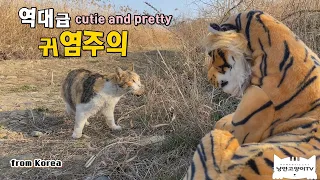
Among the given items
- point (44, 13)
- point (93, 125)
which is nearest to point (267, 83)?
point (93, 125)

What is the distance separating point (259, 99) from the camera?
1444 mm

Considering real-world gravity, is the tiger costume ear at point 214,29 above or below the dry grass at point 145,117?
above

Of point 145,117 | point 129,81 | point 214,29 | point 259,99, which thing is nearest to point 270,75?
point 259,99

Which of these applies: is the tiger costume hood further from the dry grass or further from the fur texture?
the fur texture

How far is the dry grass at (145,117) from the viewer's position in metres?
2.75

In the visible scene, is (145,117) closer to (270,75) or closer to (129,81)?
(129,81)

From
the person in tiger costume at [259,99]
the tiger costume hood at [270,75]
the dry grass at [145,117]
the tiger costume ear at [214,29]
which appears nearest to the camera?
the person in tiger costume at [259,99]

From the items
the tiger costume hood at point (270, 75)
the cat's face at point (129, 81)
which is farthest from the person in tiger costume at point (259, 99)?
the cat's face at point (129, 81)

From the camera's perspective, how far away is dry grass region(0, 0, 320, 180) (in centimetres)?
275

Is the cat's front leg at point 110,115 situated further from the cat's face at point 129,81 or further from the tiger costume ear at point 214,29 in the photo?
the tiger costume ear at point 214,29

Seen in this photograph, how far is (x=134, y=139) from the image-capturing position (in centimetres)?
304

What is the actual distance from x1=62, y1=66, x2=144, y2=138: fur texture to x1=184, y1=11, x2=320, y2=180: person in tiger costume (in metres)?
1.99

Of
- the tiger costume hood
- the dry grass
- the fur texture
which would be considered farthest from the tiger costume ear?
the fur texture

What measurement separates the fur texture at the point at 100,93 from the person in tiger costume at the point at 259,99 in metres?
1.99
